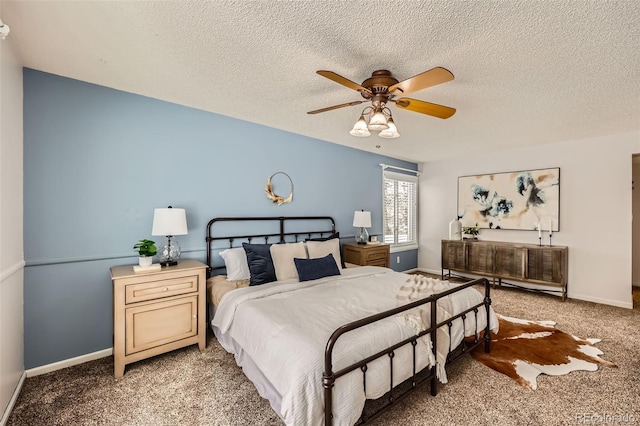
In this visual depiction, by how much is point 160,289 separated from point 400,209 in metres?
4.90

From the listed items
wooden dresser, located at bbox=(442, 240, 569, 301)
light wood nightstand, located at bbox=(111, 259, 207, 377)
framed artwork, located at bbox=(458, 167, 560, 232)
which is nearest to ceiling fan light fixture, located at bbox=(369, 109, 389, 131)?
light wood nightstand, located at bbox=(111, 259, 207, 377)

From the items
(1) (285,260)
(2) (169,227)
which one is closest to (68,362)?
(2) (169,227)

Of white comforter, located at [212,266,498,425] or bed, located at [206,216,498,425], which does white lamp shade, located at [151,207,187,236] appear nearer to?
bed, located at [206,216,498,425]

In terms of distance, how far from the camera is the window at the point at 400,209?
5859mm

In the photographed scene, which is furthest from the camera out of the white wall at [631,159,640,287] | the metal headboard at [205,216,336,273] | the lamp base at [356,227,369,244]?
the white wall at [631,159,640,287]

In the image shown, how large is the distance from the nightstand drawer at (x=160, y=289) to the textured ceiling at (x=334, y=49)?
1864 millimetres

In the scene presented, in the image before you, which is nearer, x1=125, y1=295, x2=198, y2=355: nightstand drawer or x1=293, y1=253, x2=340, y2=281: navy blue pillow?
x1=125, y1=295, x2=198, y2=355: nightstand drawer

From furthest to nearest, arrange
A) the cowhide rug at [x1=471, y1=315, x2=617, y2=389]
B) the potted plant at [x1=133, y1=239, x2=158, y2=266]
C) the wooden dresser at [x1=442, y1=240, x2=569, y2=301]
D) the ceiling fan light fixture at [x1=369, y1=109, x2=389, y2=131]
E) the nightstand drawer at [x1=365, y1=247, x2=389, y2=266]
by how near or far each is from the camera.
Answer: the nightstand drawer at [x1=365, y1=247, x2=389, y2=266] < the wooden dresser at [x1=442, y1=240, x2=569, y2=301] < the potted plant at [x1=133, y1=239, x2=158, y2=266] < the cowhide rug at [x1=471, y1=315, x2=617, y2=389] < the ceiling fan light fixture at [x1=369, y1=109, x2=389, y2=131]

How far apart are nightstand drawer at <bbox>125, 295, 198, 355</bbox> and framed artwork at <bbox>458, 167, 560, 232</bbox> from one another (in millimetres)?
5275

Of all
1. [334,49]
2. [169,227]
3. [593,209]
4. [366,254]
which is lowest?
[366,254]

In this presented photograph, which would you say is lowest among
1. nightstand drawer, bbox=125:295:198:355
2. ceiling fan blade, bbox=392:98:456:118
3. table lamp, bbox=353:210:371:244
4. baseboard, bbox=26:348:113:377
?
baseboard, bbox=26:348:113:377

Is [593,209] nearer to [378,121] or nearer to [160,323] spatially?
[378,121]

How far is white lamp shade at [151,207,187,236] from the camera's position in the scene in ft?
8.98

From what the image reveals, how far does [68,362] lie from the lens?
257 centimetres
